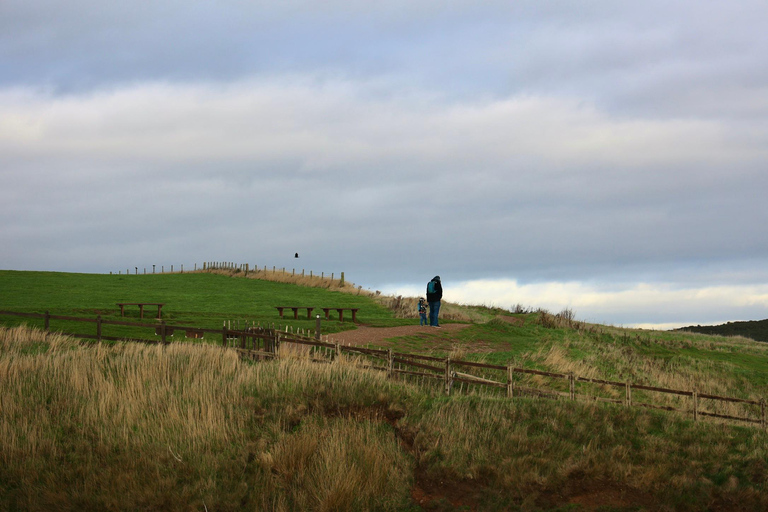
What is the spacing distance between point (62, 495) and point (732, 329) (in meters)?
79.8

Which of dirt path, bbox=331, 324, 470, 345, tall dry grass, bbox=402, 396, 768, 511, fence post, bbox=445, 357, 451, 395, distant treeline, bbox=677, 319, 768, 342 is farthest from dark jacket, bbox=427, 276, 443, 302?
distant treeline, bbox=677, 319, 768, 342

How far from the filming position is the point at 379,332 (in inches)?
1109

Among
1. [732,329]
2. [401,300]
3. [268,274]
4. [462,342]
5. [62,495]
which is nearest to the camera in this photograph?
[62,495]

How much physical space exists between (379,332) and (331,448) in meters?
17.5

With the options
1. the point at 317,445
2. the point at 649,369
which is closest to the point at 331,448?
the point at 317,445

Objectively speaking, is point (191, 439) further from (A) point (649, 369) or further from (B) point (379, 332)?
(A) point (649, 369)

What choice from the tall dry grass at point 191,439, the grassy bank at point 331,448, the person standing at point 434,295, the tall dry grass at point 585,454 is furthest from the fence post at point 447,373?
the person standing at point 434,295

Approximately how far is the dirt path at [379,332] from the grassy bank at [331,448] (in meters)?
10.7

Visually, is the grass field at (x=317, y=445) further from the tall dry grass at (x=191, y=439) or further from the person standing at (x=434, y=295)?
the person standing at (x=434, y=295)

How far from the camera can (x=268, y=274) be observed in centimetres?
6100

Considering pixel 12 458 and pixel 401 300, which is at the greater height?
pixel 401 300

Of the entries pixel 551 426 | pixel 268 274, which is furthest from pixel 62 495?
pixel 268 274

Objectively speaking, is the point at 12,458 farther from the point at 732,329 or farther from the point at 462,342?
the point at 732,329

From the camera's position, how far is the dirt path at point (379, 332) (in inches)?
1001
